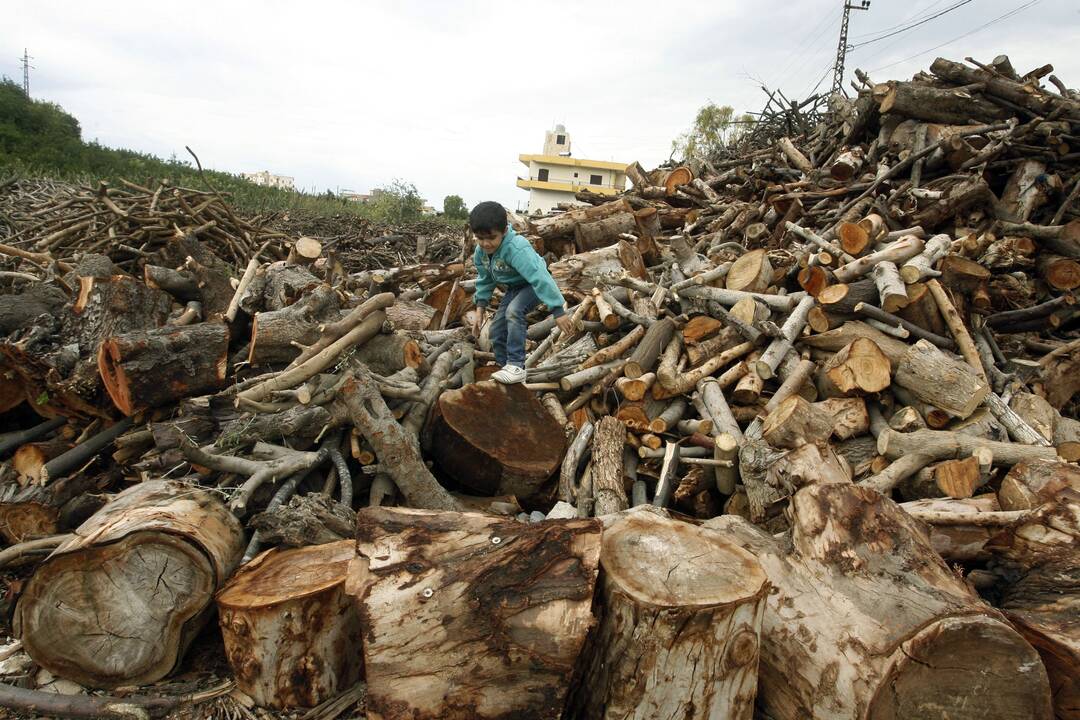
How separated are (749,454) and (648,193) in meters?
8.02

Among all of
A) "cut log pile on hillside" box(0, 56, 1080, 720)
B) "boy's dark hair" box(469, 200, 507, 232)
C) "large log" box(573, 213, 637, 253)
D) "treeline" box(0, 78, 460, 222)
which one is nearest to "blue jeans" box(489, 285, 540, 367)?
"cut log pile on hillside" box(0, 56, 1080, 720)

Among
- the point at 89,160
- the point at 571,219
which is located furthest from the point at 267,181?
the point at 571,219

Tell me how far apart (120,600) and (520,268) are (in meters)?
3.09

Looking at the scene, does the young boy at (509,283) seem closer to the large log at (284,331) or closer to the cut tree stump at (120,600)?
the large log at (284,331)

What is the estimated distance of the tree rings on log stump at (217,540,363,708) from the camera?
2.54m

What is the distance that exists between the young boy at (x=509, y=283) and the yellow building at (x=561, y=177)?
4281 cm

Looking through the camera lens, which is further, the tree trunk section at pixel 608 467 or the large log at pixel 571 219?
the large log at pixel 571 219

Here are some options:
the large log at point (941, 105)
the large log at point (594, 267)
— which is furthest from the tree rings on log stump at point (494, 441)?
the large log at point (941, 105)

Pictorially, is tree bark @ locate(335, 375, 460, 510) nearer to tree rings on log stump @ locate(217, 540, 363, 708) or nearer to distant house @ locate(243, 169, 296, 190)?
tree rings on log stump @ locate(217, 540, 363, 708)

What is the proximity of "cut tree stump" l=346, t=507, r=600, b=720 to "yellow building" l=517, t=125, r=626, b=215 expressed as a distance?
45.7 m

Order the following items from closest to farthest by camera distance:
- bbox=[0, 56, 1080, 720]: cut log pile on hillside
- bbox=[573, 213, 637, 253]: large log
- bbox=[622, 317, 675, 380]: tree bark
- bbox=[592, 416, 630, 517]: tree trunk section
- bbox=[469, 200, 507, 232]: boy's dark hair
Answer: bbox=[0, 56, 1080, 720]: cut log pile on hillside → bbox=[592, 416, 630, 517]: tree trunk section → bbox=[469, 200, 507, 232]: boy's dark hair → bbox=[622, 317, 675, 380]: tree bark → bbox=[573, 213, 637, 253]: large log

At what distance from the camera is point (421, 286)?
280 inches

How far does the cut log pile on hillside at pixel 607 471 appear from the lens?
221 cm

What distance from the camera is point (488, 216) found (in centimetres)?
427
